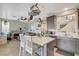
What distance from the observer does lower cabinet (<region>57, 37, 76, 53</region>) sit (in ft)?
6.53

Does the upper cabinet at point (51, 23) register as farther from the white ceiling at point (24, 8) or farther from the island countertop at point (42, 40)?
the island countertop at point (42, 40)

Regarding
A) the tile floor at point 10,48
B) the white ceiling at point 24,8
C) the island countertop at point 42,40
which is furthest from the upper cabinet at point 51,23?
the tile floor at point 10,48

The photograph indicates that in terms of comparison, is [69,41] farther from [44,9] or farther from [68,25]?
[44,9]

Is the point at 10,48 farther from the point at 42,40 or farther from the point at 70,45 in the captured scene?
the point at 70,45

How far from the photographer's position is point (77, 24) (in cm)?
198

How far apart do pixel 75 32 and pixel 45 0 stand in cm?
78

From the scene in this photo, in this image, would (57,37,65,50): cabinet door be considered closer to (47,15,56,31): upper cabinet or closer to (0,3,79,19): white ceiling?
(47,15,56,31): upper cabinet

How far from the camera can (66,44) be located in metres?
2.02

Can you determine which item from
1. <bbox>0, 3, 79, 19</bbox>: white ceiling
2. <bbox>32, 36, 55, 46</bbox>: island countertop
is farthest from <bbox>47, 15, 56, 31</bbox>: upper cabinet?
<bbox>32, 36, 55, 46</bbox>: island countertop

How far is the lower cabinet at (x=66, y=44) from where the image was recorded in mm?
1992

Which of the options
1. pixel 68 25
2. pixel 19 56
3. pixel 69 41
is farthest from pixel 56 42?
pixel 19 56

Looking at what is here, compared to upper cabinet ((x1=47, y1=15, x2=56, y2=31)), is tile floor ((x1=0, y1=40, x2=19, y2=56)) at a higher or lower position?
lower

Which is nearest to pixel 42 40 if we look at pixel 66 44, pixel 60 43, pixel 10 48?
pixel 60 43

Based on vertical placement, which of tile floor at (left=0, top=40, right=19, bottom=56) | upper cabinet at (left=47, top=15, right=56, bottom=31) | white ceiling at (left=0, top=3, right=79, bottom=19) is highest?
white ceiling at (left=0, top=3, right=79, bottom=19)
